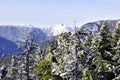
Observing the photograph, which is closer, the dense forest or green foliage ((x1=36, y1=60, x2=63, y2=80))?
green foliage ((x1=36, y1=60, x2=63, y2=80))

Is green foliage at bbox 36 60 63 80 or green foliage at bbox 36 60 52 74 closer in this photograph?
green foliage at bbox 36 60 63 80

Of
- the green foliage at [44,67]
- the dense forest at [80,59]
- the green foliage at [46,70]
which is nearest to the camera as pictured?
the green foliage at [46,70]

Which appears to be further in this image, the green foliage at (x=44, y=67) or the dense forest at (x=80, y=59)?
the dense forest at (x=80, y=59)

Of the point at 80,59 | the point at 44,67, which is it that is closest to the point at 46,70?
the point at 44,67

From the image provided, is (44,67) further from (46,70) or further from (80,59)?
(80,59)

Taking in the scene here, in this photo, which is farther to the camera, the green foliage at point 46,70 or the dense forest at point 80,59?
the dense forest at point 80,59

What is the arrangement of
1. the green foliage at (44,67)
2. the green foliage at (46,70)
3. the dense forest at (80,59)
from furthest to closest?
the dense forest at (80,59) → the green foliage at (44,67) → the green foliage at (46,70)

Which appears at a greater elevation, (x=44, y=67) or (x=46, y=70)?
(x=44, y=67)

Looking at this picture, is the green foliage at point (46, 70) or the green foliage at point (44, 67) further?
the green foliage at point (44, 67)

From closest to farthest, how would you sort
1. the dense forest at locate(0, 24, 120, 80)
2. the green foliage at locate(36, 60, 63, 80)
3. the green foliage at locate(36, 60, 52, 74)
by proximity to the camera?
the green foliage at locate(36, 60, 63, 80)
the green foliage at locate(36, 60, 52, 74)
the dense forest at locate(0, 24, 120, 80)

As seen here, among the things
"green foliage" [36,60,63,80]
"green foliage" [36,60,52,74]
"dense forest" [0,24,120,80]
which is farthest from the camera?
"dense forest" [0,24,120,80]

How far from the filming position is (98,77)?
152ft

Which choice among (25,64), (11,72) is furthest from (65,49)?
(11,72)

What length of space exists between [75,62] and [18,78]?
26.9 meters
